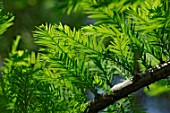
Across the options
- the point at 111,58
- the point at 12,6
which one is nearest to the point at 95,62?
the point at 111,58

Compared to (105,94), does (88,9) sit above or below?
above

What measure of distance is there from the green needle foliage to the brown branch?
0.01 meters

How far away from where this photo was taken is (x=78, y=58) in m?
0.62

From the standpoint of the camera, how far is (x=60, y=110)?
1.96 ft

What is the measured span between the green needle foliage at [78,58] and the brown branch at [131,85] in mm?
14

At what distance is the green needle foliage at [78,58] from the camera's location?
0.58 meters

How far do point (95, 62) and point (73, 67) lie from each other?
5 cm

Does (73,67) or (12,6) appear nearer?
(73,67)

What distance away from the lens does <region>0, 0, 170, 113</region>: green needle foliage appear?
1.92 ft

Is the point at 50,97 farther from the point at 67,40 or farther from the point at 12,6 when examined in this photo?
the point at 12,6

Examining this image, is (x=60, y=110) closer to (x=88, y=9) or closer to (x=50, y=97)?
(x=50, y=97)

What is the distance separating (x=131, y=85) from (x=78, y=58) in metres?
0.09

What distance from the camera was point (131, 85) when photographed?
594mm

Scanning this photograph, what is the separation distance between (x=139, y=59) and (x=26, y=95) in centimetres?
19
